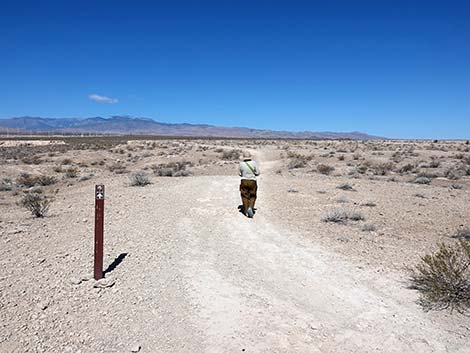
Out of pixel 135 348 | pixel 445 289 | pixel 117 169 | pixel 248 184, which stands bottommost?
pixel 117 169

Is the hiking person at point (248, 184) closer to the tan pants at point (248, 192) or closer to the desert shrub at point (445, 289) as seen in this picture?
the tan pants at point (248, 192)

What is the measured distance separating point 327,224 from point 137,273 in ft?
18.8

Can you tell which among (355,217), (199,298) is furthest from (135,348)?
(355,217)

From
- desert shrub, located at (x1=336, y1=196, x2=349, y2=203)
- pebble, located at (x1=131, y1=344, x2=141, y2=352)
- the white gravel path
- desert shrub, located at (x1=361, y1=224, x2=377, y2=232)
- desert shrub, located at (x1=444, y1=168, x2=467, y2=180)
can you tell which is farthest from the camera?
desert shrub, located at (x1=444, y1=168, x2=467, y2=180)

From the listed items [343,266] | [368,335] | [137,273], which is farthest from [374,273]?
[137,273]

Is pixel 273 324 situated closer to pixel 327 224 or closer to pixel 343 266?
pixel 343 266

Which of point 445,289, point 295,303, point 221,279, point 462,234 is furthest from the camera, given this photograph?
point 462,234

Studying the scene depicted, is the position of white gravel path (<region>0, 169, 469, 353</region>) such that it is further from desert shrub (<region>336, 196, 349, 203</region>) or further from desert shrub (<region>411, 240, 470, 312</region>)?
desert shrub (<region>336, 196, 349, 203</region>)

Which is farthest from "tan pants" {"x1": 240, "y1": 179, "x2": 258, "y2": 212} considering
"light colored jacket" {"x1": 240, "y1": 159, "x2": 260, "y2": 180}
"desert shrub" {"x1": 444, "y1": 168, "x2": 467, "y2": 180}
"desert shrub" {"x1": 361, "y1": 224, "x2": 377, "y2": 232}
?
"desert shrub" {"x1": 444, "y1": 168, "x2": 467, "y2": 180}

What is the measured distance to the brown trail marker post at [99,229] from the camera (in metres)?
5.69

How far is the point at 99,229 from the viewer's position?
18.9 feet

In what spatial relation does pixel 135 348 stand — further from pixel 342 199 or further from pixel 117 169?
pixel 117 169

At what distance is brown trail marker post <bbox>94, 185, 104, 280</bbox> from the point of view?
5.69 metres

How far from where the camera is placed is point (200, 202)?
40.6 ft
